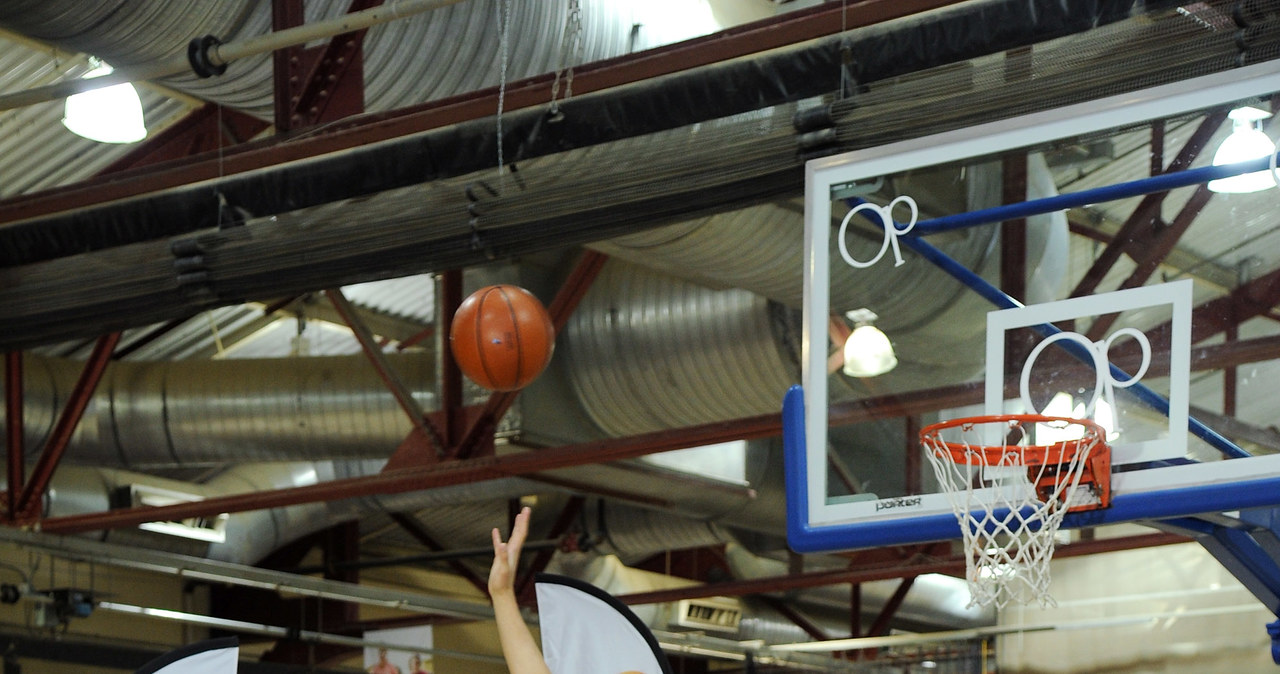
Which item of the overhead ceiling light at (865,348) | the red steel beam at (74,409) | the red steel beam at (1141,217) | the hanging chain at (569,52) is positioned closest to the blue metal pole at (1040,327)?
the red steel beam at (1141,217)

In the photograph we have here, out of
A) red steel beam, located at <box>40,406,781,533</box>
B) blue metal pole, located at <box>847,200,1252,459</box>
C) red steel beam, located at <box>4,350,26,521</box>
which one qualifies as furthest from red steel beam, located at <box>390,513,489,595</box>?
blue metal pole, located at <box>847,200,1252,459</box>

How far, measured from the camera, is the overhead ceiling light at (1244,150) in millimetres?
6070

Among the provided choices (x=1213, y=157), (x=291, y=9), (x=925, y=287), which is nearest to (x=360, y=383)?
(x=291, y=9)

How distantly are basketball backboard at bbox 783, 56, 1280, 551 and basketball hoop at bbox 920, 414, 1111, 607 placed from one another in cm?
7

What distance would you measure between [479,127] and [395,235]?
0.79 meters

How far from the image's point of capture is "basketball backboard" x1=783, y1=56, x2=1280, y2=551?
6055 mm

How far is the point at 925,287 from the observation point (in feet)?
22.2

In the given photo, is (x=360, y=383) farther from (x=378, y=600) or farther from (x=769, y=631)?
(x=769, y=631)

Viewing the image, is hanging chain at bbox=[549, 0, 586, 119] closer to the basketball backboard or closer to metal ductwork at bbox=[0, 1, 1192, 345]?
metal ductwork at bbox=[0, 1, 1192, 345]

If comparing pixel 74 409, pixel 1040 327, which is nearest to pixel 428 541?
pixel 74 409

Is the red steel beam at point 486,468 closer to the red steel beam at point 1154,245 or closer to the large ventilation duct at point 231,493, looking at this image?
the large ventilation duct at point 231,493

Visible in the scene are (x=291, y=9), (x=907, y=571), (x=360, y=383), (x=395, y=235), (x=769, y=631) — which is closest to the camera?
(x=291, y=9)

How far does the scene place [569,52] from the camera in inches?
335

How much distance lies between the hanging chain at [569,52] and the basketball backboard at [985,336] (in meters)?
1.30
